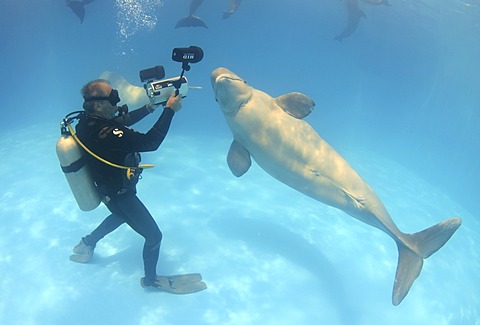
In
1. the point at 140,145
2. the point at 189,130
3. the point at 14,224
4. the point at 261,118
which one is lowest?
the point at 189,130

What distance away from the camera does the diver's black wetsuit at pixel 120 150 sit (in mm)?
4062

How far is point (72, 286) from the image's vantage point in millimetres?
6094

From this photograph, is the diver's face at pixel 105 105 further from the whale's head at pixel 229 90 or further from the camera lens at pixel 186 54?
the whale's head at pixel 229 90

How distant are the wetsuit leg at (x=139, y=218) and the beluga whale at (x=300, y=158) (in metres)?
2.07

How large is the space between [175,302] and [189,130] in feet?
39.4

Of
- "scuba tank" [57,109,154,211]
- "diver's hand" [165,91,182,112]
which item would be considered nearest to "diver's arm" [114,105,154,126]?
"scuba tank" [57,109,154,211]

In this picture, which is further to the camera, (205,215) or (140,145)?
(205,215)

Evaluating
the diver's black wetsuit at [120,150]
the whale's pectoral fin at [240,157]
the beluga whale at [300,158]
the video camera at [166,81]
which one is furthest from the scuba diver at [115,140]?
the whale's pectoral fin at [240,157]

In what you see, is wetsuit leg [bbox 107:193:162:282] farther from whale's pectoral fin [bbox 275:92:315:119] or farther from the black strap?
whale's pectoral fin [bbox 275:92:315:119]

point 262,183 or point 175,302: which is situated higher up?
point 175,302

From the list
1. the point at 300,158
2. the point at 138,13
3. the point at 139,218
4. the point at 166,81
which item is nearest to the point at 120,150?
the point at 166,81

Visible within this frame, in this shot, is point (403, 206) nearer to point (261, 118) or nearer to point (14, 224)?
point (261, 118)

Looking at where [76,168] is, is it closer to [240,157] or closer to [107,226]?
[107,226]

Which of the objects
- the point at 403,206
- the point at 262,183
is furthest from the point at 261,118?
the point at 403,206
